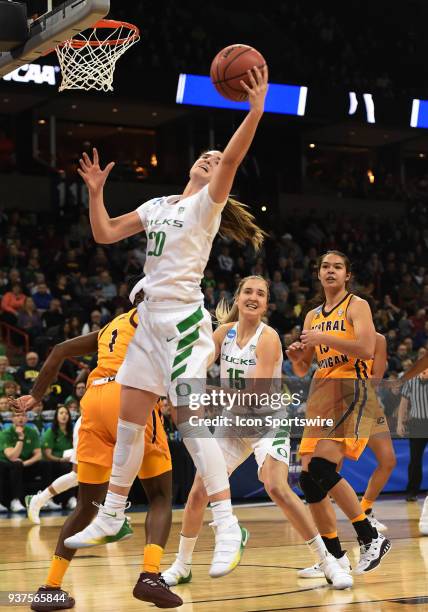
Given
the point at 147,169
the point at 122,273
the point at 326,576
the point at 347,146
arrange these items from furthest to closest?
the point at 347,146, the point at 147,169, the point at 122,273, the point at 326,576

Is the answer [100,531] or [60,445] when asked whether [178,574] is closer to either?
[100,531]

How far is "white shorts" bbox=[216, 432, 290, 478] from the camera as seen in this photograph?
6.55 metres

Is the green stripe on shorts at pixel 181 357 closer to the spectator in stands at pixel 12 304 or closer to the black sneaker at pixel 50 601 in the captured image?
the black sneaker at pixel 50 601

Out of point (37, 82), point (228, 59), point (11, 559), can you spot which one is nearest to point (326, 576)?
point (11, 559)

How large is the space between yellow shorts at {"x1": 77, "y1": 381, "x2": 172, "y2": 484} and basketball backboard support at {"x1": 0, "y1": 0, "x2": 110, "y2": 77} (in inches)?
83.5

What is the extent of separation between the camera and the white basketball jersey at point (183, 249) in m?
4.76

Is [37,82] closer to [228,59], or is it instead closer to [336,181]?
[336,181]

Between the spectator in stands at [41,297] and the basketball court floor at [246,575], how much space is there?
7.36m

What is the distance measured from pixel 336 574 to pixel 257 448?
94 centimetres

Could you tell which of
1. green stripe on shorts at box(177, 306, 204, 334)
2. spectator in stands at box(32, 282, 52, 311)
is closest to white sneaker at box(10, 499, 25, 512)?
spectator in stands at box(32, 282, 52, 311)

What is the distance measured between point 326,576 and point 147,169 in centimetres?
2210

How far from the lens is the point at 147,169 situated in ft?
90.8

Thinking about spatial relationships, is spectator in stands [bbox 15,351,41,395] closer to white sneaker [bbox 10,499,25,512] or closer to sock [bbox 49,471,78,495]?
white sneaker [bbox 10,499,25,512]

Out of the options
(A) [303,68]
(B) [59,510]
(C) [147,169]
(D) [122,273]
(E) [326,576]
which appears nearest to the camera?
(E) [326,576]
